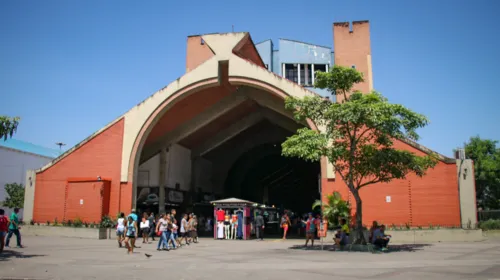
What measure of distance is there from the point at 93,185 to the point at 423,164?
58.8 ft

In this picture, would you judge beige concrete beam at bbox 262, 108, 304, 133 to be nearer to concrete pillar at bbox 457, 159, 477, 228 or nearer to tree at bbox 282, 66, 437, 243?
concrete pillar at bbox 457, 159, 477, 228

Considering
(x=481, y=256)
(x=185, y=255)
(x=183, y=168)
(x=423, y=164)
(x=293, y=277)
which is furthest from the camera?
(x=183, y=168)

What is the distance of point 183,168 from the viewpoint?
109ft

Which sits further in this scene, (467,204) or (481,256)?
(467,204)

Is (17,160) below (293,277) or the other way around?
the other way around

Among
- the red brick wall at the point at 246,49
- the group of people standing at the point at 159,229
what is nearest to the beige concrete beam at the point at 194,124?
the red brick wall at the point at 246,49

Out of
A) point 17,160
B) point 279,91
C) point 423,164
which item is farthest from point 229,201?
point 17,160

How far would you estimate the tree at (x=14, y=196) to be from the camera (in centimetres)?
3962

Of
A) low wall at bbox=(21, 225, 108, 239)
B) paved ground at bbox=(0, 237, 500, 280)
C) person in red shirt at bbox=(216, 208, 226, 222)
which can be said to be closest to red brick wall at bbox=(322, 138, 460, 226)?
person in red shirt at bbox=(216, 208, 226, 222)

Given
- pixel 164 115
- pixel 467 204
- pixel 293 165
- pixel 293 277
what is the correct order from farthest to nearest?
1. pixel 293 165
2. pixel 164 115
3. pixel 467 204
4. pixel 293 277

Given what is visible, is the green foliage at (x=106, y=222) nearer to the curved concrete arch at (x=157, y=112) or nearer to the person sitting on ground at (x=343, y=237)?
the curved concrete arch at (x=157, y=112)

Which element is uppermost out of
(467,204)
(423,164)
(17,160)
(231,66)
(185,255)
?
(231,66)

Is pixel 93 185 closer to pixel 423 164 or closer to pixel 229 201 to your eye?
pixel 229 201

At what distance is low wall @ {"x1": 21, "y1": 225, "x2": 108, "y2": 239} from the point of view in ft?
77.2
